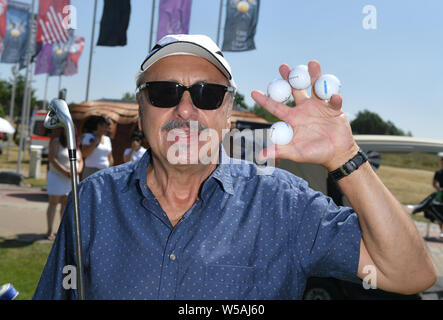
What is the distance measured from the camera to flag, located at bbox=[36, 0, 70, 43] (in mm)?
14855

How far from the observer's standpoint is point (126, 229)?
181cm

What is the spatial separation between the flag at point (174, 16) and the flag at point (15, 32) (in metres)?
6.86

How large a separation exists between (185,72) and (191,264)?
3.03 feet

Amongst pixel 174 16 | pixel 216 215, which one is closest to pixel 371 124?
pixel 174 16

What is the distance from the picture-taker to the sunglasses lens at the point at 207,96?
1992 mm

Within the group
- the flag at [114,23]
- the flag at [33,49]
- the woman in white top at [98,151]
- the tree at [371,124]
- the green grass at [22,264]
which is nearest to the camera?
the green grass at [22,264]

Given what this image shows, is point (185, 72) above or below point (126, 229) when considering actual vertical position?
above

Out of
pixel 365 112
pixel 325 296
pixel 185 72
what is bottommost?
pixel 325 296

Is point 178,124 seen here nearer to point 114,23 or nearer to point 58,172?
point 58,172

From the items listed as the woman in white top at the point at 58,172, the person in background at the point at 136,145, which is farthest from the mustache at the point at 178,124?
the person in background at the point at 136,145

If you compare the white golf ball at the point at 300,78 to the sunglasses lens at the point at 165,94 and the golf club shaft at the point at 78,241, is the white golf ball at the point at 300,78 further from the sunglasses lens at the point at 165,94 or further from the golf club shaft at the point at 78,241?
the golf club shaft at the point at 78,241

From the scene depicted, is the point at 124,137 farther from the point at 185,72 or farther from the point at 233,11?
the point at 185,72

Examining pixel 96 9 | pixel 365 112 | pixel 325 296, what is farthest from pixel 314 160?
pixel 365 112
